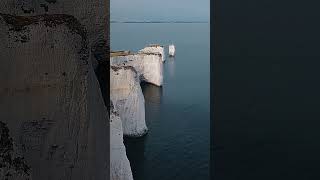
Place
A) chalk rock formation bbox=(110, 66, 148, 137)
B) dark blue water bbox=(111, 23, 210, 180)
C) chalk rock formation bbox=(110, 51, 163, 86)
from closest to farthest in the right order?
dark blue water bbox=(111, 23, 210, 180) < chalk rock formation bbox=(110, 66, 148, 137) < chalk rock formation bbox=(110, 51, 163, 86)

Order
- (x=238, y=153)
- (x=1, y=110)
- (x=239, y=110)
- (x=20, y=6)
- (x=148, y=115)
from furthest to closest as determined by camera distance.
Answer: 1. (x=148, y=115)
2. (x=239, y=110)
3. (x=238, y=153)
4. (x=20, y=6)
5. (x=1, y=110)

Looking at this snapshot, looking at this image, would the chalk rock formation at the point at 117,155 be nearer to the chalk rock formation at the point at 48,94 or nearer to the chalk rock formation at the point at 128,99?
the chalk rock formation at the point at 128,99

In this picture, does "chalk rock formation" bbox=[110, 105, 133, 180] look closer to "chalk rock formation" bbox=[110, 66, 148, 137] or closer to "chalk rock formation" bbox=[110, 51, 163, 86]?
"chalk rock formation" bbox=[110, 66, 148, 137]

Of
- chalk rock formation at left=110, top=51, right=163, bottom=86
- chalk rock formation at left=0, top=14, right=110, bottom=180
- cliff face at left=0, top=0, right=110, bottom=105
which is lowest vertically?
chalk rock formation at left=0, top=14, right=110, bottom=180

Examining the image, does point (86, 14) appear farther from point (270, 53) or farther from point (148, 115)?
point (148, 115)

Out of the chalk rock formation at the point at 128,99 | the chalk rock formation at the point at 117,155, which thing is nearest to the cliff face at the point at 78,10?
the chalk rock formation at the point at 117,155

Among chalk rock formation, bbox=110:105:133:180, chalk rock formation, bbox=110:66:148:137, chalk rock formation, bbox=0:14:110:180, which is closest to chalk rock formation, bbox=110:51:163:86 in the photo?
chalk rock formation, bbox=110:66:148:137

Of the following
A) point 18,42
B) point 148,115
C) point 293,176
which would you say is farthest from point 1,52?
point 148,115
